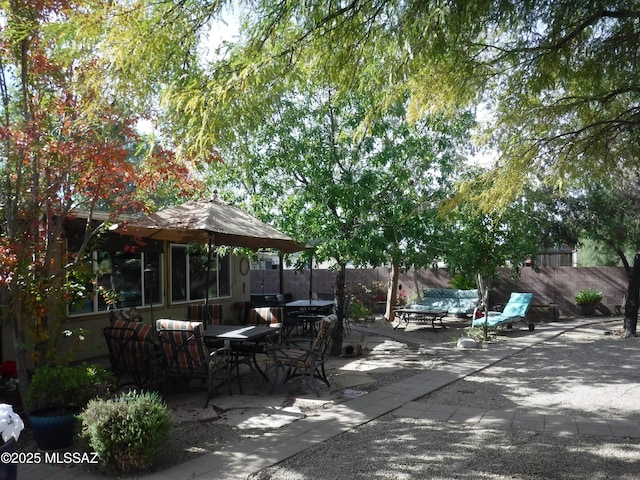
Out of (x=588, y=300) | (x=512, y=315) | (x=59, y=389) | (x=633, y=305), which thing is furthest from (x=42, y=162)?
(x=588, y=300)

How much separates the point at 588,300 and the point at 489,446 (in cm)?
1410

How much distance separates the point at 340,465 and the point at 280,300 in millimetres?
10637

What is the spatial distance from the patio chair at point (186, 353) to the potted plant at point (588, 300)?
14.2 metres

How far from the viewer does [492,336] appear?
1248 cm

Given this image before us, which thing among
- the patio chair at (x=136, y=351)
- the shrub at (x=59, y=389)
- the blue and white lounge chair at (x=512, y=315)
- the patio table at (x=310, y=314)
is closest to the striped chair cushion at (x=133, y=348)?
the patio chair at (x=136, y=351)

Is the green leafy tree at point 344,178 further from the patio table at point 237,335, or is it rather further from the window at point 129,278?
the window at point 129,278

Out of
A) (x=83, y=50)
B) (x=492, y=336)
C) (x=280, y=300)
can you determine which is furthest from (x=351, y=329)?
(x=83, y=50)

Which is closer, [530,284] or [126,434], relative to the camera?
[126,434]

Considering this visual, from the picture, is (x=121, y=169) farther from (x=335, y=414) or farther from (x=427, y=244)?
(x=427, y=244)

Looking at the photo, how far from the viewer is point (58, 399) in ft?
16.2

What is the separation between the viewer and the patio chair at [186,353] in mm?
6070

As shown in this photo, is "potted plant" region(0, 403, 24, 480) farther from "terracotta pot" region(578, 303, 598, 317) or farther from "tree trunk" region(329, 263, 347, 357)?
"terracotta pot" region(578, 303, 598, 317)

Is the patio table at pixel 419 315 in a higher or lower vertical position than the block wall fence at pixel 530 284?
lower

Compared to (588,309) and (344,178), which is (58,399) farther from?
(588,309)
